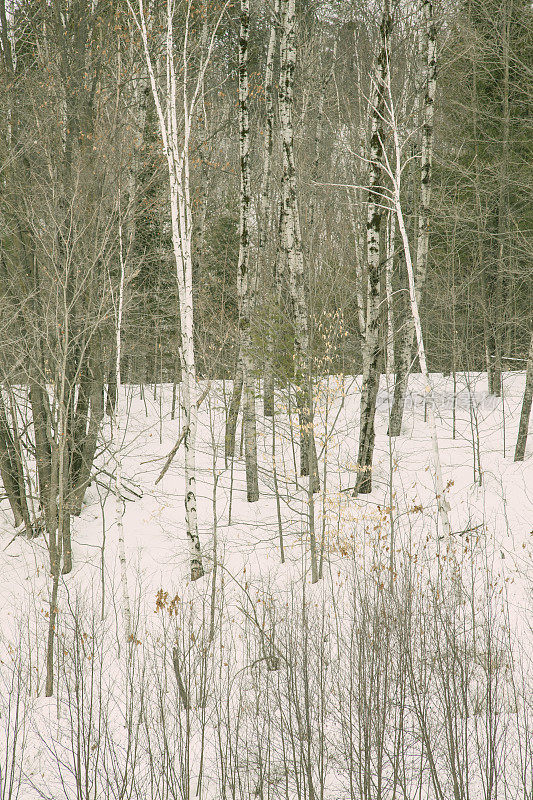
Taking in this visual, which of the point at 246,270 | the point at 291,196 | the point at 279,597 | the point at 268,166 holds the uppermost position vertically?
the point at 268,166

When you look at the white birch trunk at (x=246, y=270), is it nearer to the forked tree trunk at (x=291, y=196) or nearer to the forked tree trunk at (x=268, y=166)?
the forked tree trunk at (x=268, y=166)

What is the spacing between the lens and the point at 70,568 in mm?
11719

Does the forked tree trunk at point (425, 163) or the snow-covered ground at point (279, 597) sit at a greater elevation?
the forked tree trunk at point (425, 163)

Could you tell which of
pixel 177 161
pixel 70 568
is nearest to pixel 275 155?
pixel 177 161

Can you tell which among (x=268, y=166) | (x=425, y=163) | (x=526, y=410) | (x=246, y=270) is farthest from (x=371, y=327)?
(x=268, y=166)

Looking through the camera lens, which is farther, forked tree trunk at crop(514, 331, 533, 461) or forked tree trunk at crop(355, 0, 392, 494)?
forked tree trunk at crop(514, 331, 533, 461)

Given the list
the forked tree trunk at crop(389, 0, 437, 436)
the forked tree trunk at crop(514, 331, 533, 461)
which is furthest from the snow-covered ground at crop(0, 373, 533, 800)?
the forked tree trunk at crop(389, 0, 437, 436)

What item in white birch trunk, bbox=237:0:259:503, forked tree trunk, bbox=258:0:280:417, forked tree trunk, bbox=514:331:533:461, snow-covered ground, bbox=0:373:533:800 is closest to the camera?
snow-covered ground, bbox=0:373:533:800

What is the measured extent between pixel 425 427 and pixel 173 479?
6.97 metres

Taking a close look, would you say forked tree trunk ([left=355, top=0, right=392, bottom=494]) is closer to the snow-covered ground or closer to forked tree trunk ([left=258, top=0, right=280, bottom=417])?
the snow-covered ground

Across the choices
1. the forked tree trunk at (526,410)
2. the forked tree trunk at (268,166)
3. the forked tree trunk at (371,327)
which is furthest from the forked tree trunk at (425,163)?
the forked tree trunk at (268,166)

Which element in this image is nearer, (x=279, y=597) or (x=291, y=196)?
(x=279, y=597)

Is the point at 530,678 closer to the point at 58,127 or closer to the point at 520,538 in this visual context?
the point at 520,538

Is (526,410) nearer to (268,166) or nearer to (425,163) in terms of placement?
(425,163)
